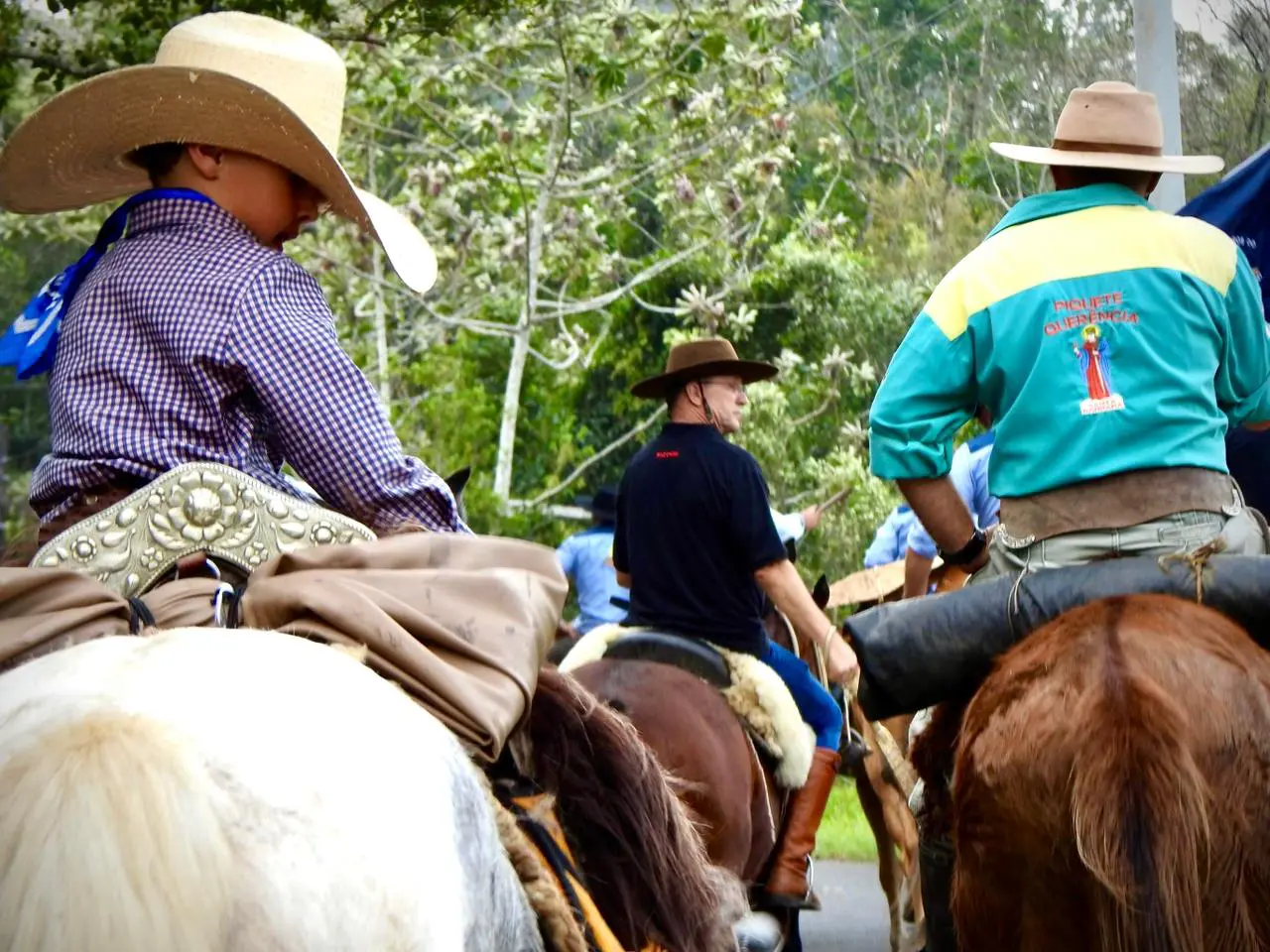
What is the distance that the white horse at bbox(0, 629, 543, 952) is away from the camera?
199 centimetres

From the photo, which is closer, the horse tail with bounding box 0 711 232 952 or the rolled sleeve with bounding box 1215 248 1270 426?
the horse tail with bounding box 0 711 232 952

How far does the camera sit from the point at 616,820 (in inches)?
135

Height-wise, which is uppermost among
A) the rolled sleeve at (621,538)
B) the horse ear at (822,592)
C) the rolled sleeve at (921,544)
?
the rolled sleeve at (621,538)

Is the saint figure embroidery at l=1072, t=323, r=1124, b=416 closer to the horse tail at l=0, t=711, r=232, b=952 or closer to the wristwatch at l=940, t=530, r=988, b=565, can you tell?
the wristwatch at l=940, t=530, r=988, b=565

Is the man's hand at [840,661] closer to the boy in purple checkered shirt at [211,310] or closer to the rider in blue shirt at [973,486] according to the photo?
the rider in blue shirt at [973,486]

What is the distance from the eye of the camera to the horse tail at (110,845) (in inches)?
77.4

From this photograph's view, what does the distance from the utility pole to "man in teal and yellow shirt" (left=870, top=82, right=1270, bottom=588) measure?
10.1 feet

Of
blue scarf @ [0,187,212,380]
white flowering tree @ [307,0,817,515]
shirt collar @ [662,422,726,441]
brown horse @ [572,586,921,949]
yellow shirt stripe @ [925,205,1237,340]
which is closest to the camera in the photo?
blue scarf @ [0,187,212,380]

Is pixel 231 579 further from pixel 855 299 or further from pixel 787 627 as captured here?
pixel 855 299

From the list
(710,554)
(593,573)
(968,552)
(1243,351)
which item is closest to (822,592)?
(710,554)

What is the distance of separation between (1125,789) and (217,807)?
1877mm

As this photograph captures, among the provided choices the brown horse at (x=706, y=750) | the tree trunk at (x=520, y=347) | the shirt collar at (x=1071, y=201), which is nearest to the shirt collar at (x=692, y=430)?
the brown horse at (x=706, y=750)

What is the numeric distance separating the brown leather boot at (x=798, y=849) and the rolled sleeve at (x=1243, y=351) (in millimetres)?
3005

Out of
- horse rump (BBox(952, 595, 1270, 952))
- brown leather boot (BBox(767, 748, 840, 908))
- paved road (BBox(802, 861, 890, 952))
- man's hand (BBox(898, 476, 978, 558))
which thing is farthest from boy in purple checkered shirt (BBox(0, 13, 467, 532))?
paved road (BBox(802, 861, 890, 952))
